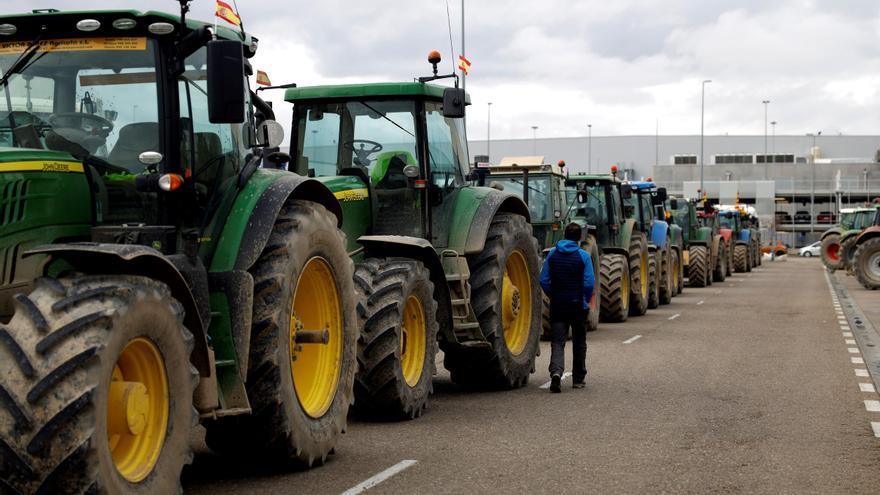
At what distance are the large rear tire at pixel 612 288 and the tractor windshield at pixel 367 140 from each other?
1016 cm

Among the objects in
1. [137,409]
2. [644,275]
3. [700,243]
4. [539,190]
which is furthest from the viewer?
[700,243]

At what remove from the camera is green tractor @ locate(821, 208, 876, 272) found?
133ft

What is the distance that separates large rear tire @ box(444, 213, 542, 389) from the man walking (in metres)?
0.40

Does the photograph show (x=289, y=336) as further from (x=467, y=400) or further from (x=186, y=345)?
(x=467, y=400)

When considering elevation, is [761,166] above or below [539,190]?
above

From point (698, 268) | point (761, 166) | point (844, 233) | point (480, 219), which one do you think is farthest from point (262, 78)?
point (761, 166)

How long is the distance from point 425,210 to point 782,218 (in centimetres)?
9039

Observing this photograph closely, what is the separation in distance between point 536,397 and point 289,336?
4.71 metres

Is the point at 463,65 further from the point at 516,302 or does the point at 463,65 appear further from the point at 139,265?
the point at 139,265

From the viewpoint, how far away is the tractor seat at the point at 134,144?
6.86m

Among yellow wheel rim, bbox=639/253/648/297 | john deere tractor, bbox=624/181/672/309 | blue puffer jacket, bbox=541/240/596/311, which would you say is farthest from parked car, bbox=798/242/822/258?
blue puffer jacket, bbox=541/240/596/311

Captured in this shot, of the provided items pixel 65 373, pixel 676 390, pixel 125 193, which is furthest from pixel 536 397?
pixel 65 373

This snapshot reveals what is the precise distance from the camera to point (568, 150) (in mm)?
114812

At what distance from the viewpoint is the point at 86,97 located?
6.89 metres
